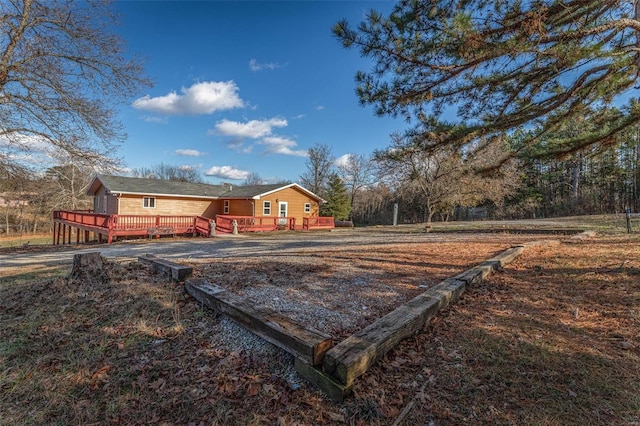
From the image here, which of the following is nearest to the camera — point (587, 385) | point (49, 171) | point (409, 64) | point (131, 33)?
point (587, 385)

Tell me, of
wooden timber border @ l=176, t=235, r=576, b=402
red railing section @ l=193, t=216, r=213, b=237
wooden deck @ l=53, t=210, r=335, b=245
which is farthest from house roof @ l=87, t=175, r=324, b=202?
wooden timber border @ l=176, t=235, r=576, b=402

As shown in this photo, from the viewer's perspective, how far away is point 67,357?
8.50 feet

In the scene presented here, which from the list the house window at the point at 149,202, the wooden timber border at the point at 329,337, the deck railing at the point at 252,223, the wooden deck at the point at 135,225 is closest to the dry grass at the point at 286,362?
the wooden timber border at the point at 329,337

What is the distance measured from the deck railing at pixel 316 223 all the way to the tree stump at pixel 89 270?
16292mm

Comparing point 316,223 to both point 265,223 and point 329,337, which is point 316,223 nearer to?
point 265,223

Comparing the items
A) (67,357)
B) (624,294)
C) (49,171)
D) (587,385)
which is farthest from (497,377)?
(49,171)

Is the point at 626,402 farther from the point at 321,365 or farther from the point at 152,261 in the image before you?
the point at 152,261

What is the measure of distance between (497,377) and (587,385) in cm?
60

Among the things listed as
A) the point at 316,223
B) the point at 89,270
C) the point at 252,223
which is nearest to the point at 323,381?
the point at 89,270

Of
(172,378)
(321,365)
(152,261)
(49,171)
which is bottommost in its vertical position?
(172,378)

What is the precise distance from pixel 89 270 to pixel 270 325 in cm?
375

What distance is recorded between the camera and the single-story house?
59.7ft

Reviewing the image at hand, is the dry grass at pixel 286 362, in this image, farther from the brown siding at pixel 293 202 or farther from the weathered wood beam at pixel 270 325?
the brown siding at pixel 293 202

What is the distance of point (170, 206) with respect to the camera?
65.4 feet
